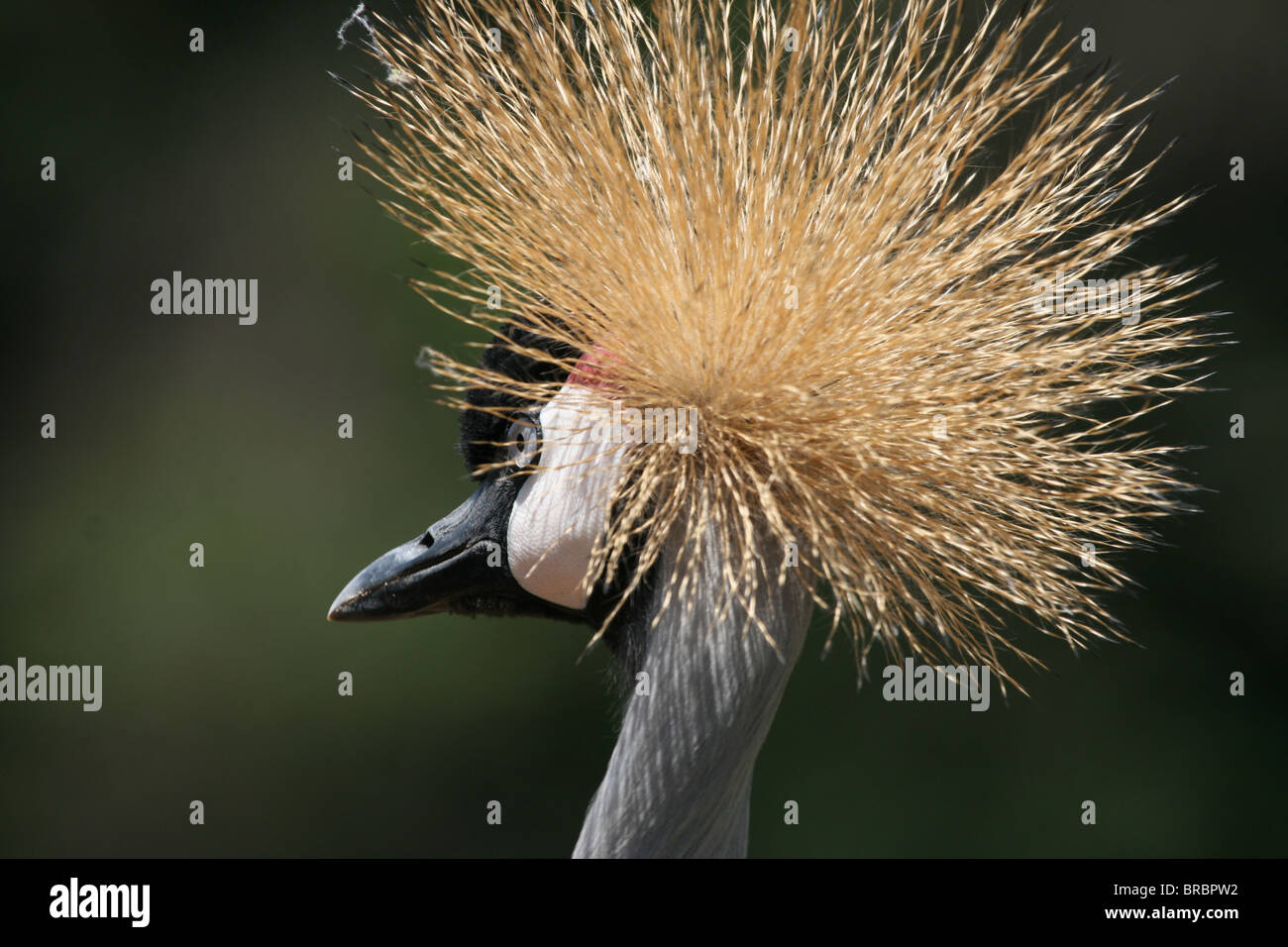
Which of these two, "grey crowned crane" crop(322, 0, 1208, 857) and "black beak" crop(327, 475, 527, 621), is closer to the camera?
"grey crowned crane" crop(322, 0, 1208, 857)

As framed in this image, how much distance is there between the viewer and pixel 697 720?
0.93 m

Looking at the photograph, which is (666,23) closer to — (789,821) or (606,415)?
(606,415)

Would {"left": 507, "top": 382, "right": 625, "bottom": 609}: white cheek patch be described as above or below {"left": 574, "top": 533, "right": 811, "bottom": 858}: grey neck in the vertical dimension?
above

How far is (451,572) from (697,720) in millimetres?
266

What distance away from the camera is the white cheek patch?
92 centimetres

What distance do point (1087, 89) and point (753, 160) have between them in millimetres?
280

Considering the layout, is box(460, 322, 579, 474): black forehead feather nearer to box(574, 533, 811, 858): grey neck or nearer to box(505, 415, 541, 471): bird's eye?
box(505, 415, 541, 471): bird's eye

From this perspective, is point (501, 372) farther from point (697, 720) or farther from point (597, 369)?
point (697, 720)

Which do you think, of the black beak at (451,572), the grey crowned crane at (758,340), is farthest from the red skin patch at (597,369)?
the black beak at (451,572)

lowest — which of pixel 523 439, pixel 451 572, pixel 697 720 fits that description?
pixel 697 720

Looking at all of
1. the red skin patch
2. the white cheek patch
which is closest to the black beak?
the white cheek patch

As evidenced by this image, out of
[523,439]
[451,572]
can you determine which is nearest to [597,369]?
[523,439]

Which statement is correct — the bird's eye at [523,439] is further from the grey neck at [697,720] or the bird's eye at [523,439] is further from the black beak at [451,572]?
the grey neck at [697,720]
